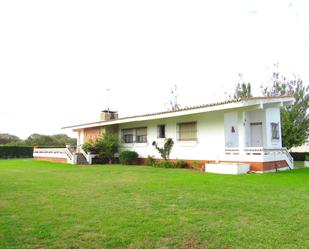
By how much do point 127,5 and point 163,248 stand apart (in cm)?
944

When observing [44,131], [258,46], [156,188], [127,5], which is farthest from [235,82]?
[44,131]

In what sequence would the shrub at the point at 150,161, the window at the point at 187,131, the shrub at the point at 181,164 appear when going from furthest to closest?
the shrub at the point at 150,161, the window at the point at 187,131, the shrub at the point at 181,164

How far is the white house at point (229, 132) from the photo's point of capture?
13.4 metres

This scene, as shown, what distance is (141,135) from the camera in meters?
20.0

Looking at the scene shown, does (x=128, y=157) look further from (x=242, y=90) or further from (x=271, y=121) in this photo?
(x=242, y=90)

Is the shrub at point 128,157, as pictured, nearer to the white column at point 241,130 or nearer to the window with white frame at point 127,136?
the window with white frame at point 127,136

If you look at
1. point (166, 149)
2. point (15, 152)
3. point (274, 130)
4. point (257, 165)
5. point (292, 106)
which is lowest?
point (257, 165)

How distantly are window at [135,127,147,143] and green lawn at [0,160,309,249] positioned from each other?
11736mm

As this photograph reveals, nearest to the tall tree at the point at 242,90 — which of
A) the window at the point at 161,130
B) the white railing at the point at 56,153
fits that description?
the window at the point at 161,130

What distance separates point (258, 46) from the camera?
53.2 feet

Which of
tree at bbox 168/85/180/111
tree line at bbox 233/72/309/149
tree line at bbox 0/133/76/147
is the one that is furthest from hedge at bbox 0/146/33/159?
tree line at bbox 233/72/309/149

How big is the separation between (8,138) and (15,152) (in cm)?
1648

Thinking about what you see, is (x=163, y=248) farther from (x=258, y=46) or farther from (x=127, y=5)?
(x=258, y=46)

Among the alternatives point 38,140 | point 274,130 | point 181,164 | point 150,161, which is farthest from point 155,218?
point 38,140
